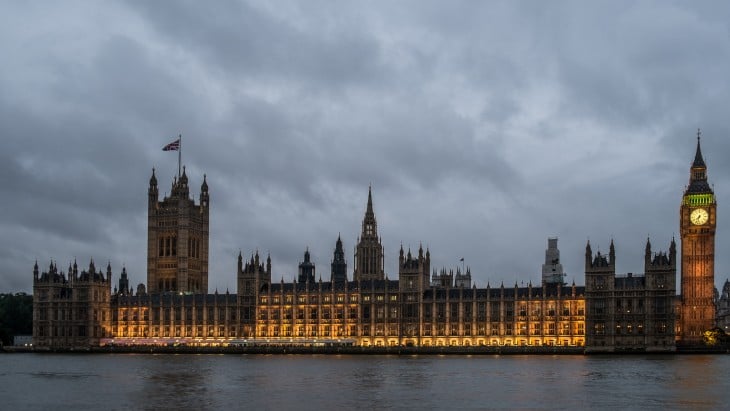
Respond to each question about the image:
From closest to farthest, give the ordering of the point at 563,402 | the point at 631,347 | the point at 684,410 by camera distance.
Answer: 1. the point at 684,410
2. the point at 563,402
3. the point at 631,347

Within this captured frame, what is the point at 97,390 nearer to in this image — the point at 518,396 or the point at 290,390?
the point at 290,390

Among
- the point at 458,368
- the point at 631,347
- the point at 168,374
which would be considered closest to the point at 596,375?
the point at 458,368

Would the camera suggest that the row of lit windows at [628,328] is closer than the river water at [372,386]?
No

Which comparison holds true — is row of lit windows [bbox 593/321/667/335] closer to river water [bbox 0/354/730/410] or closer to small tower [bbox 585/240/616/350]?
small tower [bbox 585/240/616/350]

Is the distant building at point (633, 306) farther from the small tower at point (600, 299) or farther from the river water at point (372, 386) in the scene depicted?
the river water at point (372, 386)

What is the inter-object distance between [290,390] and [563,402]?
26039 mm

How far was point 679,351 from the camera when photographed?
187 meters

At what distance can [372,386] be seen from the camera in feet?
344

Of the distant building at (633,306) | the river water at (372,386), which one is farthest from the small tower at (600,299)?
the river water at (372,386)

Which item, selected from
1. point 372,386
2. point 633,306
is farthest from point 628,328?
point 372,386

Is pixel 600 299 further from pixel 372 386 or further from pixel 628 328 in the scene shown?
pixel 372 386

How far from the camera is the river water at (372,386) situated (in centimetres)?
8750

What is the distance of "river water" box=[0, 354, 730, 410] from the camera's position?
87500mm

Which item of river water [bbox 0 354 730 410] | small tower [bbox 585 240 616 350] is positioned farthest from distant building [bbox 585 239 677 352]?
river water [bbox 0 354 730 410]
